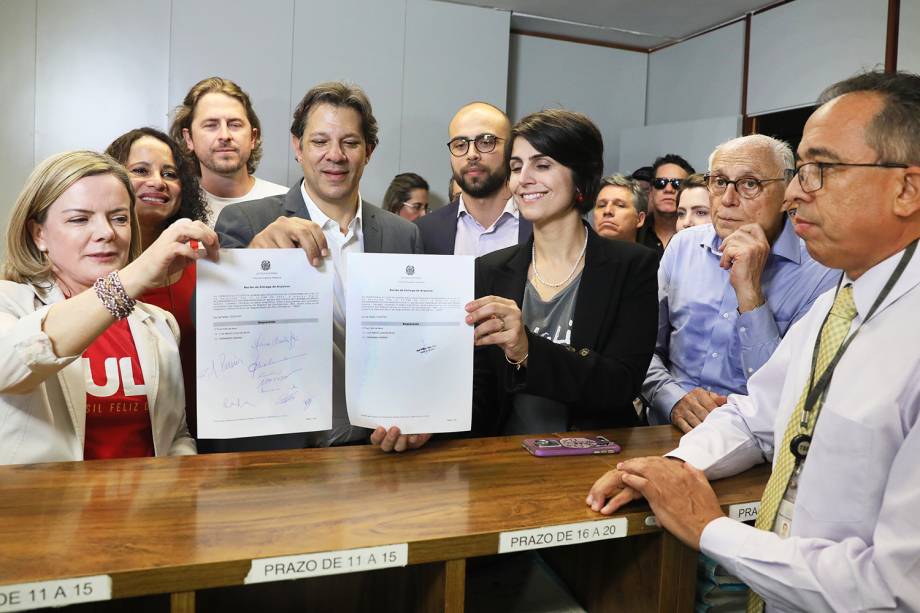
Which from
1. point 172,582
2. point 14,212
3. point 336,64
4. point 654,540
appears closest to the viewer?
point 172,582

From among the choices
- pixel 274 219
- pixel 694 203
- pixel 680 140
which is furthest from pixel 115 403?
pixel 680 140

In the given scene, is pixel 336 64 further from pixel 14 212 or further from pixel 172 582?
pixel 172 582

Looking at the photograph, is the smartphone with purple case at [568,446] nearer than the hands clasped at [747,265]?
Yes

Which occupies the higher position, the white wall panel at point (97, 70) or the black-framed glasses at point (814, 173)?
the white wall panel at point (97, 70)

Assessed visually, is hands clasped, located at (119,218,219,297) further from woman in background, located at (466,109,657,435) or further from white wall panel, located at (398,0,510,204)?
white wall panel, located at (398,0,510,204)

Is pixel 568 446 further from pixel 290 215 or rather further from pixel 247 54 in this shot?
pixel 247 54

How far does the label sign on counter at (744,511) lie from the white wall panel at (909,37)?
4.33 metres

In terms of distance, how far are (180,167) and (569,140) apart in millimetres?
1531

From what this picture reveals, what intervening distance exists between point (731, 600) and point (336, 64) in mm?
5044

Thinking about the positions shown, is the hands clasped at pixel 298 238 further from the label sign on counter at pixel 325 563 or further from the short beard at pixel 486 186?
the short beard at pixel 486 186

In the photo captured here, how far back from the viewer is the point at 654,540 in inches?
50.7

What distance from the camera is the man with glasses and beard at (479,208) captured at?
10.3 ft

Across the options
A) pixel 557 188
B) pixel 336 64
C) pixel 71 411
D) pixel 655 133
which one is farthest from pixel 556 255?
pixel 655 133
